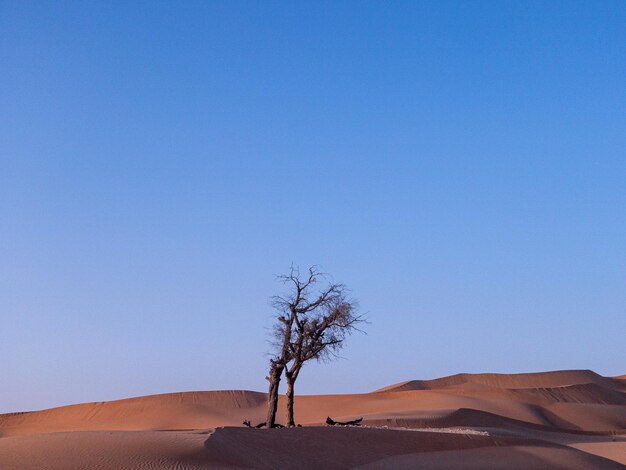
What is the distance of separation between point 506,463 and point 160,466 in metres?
9.99

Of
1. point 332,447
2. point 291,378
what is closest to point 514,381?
point 291,378

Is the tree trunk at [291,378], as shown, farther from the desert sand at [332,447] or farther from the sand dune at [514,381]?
the sand dune at [514,381]

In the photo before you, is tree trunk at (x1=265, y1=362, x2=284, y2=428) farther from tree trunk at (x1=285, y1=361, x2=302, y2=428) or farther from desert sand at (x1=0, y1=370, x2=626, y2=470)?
desert sand at (x1=0, y1=370, x2=626, y2=470)

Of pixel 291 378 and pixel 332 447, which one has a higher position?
pixel 291 378

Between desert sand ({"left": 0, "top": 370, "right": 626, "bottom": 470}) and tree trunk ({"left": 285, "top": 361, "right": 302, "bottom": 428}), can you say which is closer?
desert sand ({"left": 0, "top": 370, "right": 626, "bottom": 470})

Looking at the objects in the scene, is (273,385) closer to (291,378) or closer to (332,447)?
(291,378)

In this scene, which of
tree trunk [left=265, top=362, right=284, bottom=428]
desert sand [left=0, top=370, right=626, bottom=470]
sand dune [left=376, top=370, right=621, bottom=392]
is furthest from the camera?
sand dune [left=376, top=370, right=621, bottom=392]

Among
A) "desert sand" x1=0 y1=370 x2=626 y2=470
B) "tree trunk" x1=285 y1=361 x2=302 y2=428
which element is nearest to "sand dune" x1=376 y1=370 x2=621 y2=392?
"desert sand" x1=0 y1=370 x2=626 y2=470

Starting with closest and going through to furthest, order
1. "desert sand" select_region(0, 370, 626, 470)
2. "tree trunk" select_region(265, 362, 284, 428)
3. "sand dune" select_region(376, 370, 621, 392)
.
→ 1. "desert sand" select_region(0, 370, 626, 470)
2. "tree trunk" select_region(265, 362, 284, 428)
3. "sand dune" select_region(376, 370, 621, 392)

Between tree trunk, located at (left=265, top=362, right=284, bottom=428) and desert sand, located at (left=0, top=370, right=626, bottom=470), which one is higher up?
tree trunk, located at (left=265, top=362, right=284, bottom=428)

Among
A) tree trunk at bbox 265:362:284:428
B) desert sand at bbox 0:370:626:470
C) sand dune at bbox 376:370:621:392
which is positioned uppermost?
sand dune at bbox 376:370:621:392

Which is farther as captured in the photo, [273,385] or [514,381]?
[514,381]

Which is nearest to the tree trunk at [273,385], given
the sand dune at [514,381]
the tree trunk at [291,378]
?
the tree trunk at [291,378]

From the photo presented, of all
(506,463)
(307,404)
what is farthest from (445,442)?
(307,404)
